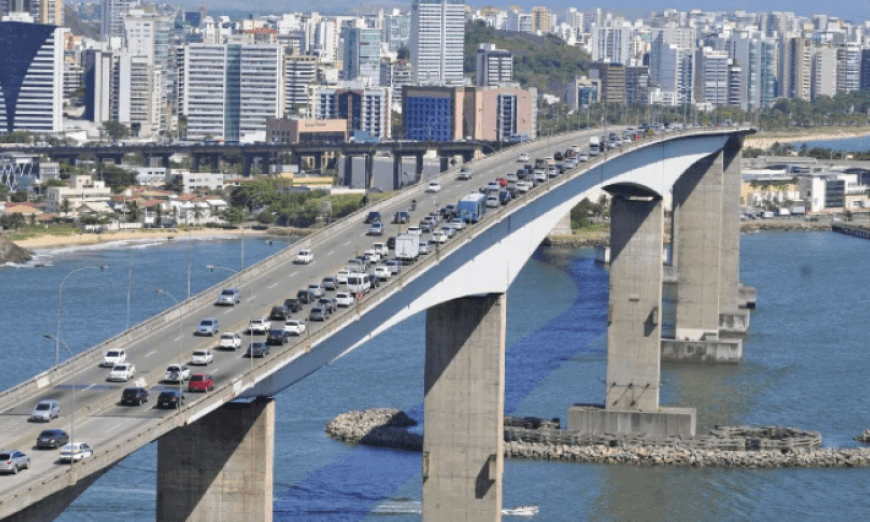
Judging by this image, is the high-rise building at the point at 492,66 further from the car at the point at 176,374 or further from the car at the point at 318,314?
the car at the point at 176,374

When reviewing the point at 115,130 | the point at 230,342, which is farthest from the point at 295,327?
the point at 115,130

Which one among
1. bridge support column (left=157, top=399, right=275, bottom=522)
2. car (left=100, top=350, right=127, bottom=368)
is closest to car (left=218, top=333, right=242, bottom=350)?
car (left=100, top=350, right=127, bottom=368)

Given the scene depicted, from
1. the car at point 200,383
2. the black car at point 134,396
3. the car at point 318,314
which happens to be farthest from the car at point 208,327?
the black car at point 134,396

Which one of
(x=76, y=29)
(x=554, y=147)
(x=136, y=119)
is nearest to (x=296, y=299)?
(x=554, y=147)

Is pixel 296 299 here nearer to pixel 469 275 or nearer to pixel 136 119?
pixel 469 275

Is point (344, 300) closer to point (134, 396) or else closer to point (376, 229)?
point (134, 396)
